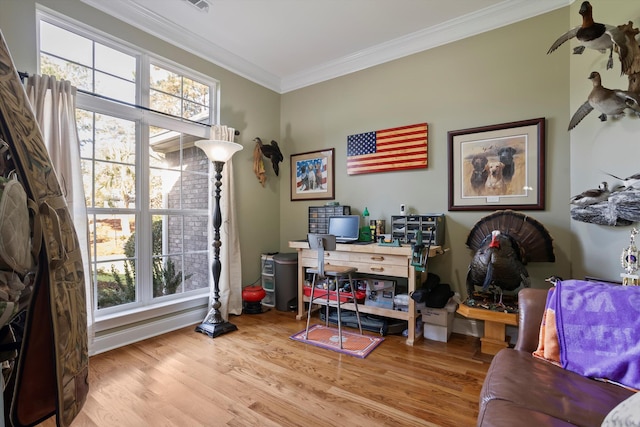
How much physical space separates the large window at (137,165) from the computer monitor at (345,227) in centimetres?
148

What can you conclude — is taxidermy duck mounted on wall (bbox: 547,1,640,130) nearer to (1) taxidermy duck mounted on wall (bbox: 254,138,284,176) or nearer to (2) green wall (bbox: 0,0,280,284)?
(1) taxidermy duck mounted on wall (bbox: 254,138,284,176)

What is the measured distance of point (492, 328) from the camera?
2.53 meters

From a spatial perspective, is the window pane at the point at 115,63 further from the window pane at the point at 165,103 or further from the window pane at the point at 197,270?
the window pane at the point at 197,270

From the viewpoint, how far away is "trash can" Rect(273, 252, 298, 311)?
3.64 metres

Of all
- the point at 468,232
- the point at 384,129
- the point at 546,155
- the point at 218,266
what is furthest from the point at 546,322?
the point at 218,266

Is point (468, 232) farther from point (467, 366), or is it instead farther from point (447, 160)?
point (467, 366)

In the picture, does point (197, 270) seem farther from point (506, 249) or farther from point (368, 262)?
point (506, 249)

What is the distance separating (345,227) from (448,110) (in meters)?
1.60

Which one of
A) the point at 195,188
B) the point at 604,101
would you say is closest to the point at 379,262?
the point at 604,101

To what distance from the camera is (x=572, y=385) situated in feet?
4.14

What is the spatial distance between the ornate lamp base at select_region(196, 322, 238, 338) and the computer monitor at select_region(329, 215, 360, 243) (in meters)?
1.40

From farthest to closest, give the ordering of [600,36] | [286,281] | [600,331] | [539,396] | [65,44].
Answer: [286,281]
[65,44]
[600,36]
[600,331]
[539,396]

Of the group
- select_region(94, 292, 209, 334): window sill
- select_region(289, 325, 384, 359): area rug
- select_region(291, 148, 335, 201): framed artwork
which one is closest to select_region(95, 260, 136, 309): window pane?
select_region(94, 292, 209, 334): window sill

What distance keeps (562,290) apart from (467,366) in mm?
1111
